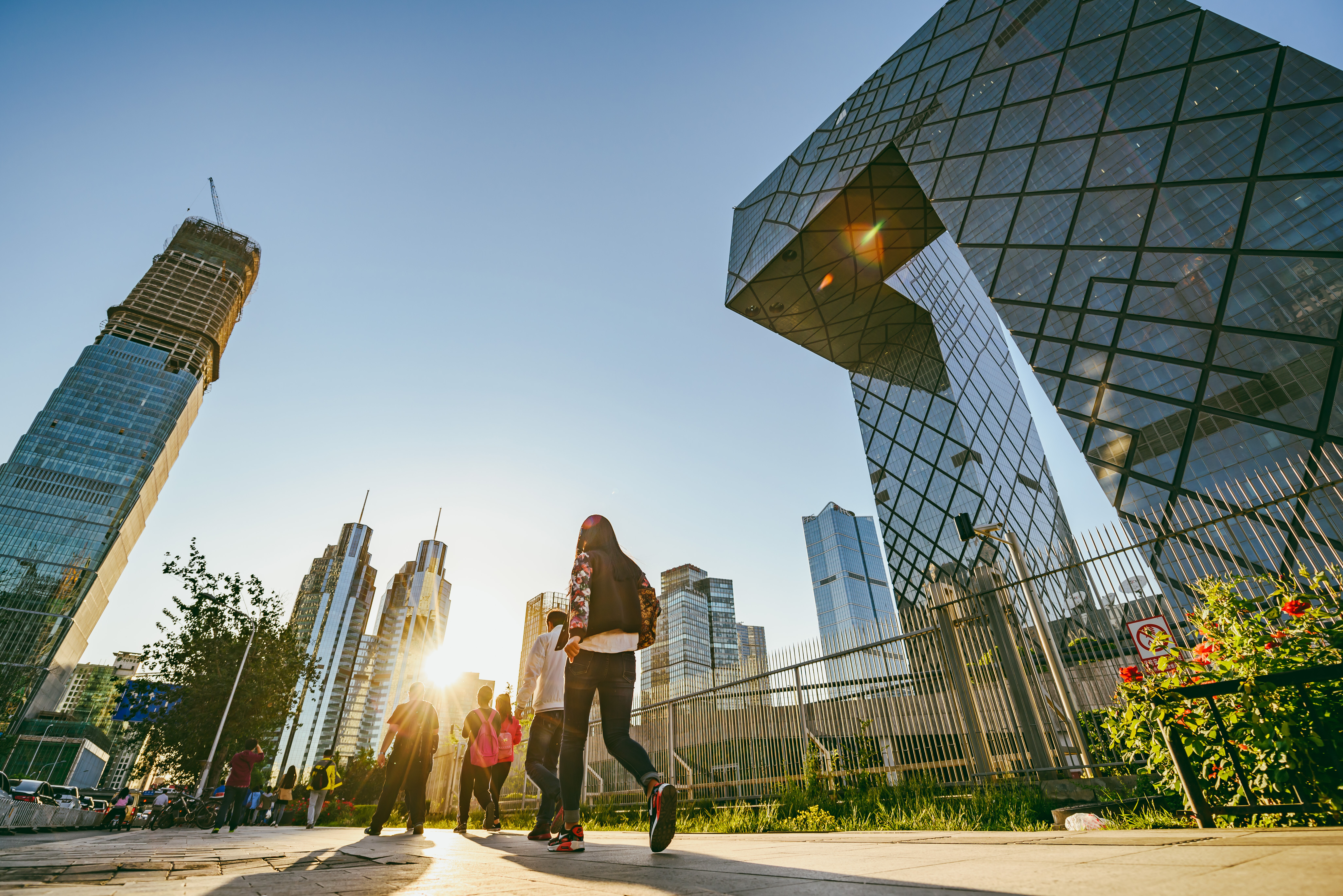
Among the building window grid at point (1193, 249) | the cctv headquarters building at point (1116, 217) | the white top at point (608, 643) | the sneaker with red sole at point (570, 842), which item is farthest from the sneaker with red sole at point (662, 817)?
the building window grid at point (1193, 249)

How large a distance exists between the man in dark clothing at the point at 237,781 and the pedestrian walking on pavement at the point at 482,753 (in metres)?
4.82

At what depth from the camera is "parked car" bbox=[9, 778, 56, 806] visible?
11.8 m

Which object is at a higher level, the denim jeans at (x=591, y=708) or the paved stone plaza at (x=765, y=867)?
the denim jeans at (x=591, y=708)

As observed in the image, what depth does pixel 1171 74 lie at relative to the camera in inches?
819

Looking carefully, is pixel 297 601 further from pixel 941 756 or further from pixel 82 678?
pixel 941 756

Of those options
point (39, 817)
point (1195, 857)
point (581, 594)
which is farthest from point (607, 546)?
point (39, 817)

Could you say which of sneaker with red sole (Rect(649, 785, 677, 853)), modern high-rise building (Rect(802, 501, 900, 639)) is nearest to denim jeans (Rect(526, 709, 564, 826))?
sneaker with red sole (Rect(649, 785, 677, 853))

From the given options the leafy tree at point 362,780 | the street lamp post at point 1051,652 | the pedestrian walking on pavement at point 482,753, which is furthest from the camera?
the leafy tree at point 362,780

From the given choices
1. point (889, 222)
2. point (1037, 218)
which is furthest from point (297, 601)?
point (1037, 218)

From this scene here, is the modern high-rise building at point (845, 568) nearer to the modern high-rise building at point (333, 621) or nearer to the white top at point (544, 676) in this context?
the modern high-rise building at point (333, 621)

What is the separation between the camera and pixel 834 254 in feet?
101

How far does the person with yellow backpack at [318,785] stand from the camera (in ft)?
31.1

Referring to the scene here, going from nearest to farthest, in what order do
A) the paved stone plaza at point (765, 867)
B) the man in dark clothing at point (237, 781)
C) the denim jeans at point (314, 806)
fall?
the paved stone plaza at point (765, 867)
the man in dark clothing at point (237, 781)
the denim jeans at point (314, 806)

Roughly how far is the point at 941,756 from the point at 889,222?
104 ft
